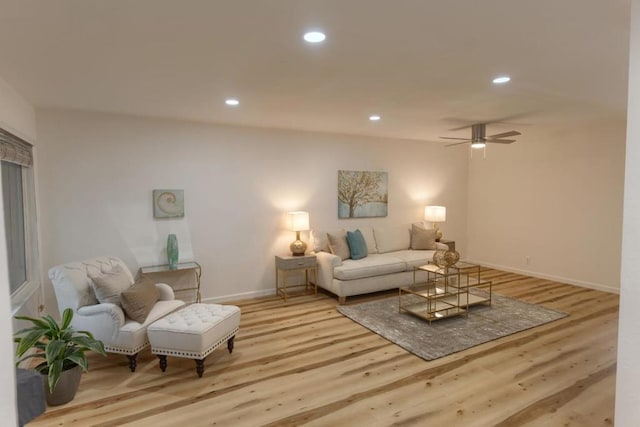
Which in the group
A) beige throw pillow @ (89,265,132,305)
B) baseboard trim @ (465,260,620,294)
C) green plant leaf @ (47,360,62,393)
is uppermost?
beige throw pillow @ (89,265,132,305)

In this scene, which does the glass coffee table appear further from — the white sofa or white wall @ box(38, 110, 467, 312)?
white wall @ box(38, 110, 467, 312)

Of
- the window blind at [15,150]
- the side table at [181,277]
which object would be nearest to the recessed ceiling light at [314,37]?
the window blind at [15,150]

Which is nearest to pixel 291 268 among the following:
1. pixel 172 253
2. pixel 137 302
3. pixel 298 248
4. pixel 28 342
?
pixel 298 248

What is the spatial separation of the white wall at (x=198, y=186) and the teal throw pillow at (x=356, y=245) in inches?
17.1

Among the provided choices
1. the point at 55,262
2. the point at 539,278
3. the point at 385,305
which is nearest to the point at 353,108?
the point at 385,305

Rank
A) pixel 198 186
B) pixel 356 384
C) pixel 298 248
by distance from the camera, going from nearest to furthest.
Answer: pixel 356 384 → pixel 198 186 → pixel 298 248

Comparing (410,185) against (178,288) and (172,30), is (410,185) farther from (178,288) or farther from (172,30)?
(172,30)

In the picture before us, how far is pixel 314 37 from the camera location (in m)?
2.12

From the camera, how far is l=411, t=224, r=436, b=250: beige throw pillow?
19.6ft

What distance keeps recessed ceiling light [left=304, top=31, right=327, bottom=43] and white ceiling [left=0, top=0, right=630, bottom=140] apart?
4 cm

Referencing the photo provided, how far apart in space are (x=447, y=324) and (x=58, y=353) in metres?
3.57

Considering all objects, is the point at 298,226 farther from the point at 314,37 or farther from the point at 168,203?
the point at 314,37

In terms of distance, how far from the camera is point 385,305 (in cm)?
471

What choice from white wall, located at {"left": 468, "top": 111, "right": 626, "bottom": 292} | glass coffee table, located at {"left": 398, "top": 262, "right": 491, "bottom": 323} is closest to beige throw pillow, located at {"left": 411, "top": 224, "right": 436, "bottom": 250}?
glass coffee table, located at {"left": 398, "top": 262, "right": 491, "bottom": 323}
